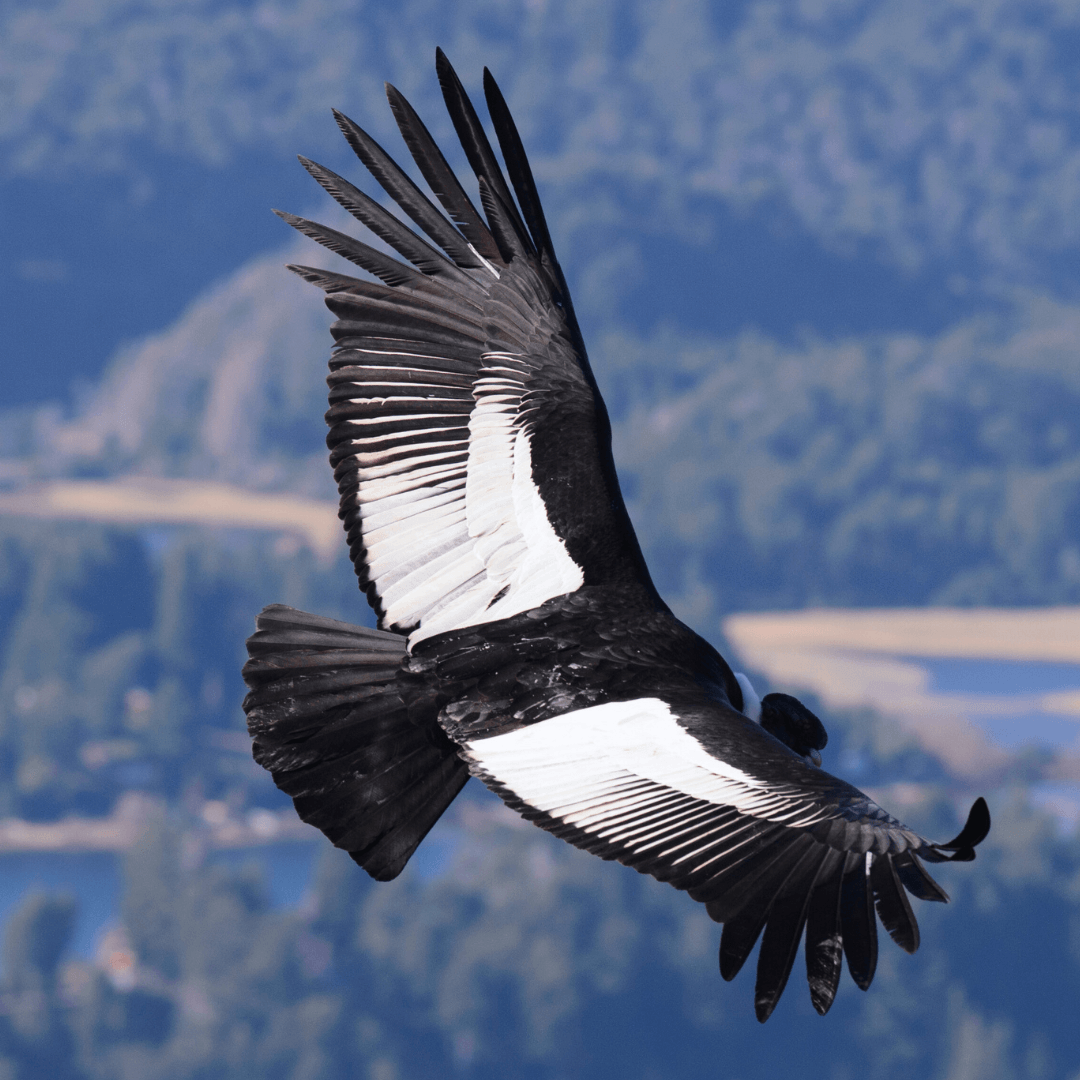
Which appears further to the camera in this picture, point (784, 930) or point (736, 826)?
point (736, 826)

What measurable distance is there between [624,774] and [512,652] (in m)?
0.62

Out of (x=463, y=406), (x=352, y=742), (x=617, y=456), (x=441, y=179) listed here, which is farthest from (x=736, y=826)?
(x=617, y=456)

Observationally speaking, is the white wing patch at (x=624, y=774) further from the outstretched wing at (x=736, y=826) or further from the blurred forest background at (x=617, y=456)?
the blurred forest background at (x=617, y=456)

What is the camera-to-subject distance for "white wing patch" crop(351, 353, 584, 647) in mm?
5152

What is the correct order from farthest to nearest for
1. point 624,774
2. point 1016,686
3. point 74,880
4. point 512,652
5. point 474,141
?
point 1016,686 → point 74,880 → point 474,141 → point 512,652 → point 624,774

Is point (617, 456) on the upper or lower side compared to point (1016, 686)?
upper

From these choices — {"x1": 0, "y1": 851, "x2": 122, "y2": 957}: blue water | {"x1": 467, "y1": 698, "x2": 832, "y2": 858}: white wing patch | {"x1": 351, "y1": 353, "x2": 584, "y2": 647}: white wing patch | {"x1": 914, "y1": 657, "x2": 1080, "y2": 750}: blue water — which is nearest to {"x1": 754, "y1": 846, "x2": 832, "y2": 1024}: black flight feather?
{"x1": 467, "y1": 698, "x2": 832, "y2": 858}: white wing patch

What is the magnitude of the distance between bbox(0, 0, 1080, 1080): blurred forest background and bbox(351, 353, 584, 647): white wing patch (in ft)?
227

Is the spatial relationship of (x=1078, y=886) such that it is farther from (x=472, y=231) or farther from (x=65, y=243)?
(x=65, y=243)

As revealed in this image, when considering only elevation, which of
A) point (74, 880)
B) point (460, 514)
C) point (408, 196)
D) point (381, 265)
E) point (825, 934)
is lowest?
point (74, 880)

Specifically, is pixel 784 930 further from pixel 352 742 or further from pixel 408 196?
pixel 408 196

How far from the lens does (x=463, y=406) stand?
5516 millimetres

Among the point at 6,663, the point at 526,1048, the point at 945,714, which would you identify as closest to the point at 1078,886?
the point at 945,714

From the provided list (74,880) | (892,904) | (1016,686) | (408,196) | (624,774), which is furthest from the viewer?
(1016,686)
